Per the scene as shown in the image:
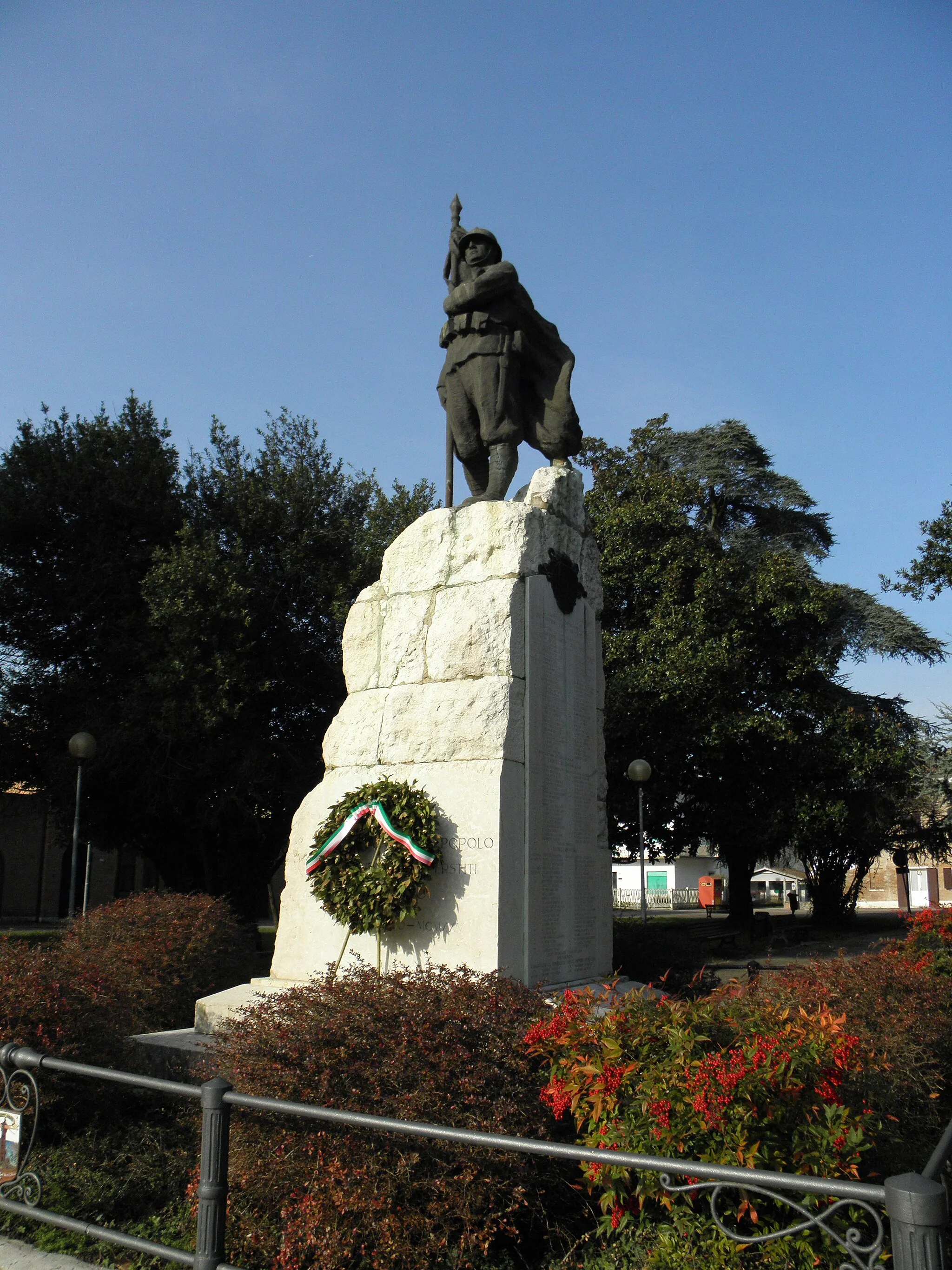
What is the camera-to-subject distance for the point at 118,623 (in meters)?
18.6

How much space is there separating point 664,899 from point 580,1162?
55495mm

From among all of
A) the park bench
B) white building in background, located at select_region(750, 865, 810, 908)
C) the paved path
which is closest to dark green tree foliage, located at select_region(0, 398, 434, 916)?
the park bench

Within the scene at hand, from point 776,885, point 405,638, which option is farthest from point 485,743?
point 776,885

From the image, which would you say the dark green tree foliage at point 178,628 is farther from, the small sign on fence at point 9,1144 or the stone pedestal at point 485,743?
the small sign on fence at point 9,1144

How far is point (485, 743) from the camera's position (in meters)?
6.51

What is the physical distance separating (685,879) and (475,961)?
60046 mm

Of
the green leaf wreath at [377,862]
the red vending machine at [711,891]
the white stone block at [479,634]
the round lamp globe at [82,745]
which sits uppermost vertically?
the white stone block at [479,634]

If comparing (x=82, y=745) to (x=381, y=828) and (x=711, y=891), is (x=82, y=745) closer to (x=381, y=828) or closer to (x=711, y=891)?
(x=381, y=828)

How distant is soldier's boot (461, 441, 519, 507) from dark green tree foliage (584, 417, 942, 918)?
12440 millimetres

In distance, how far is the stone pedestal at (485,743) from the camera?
20.7ft

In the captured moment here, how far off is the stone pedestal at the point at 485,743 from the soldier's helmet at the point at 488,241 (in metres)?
1.94

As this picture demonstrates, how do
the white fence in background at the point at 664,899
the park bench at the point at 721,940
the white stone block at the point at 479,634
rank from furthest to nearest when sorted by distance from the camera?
the white fence in background at the point at 664,899
the park bench at the point at 721,940
the white stone block at the point at 479,634

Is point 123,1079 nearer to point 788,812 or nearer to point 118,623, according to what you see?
point 118,623

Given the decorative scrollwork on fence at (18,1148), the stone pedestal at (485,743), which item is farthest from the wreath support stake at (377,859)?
the decorative scrollwork on fence at (18,1148)
